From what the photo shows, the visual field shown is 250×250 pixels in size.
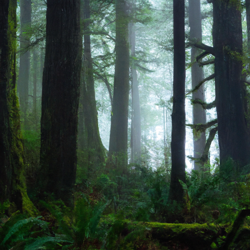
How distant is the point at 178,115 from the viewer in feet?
19.7

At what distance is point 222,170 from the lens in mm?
7281

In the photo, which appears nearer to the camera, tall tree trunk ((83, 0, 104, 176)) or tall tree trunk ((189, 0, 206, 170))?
tall tree trunk ((83, 0, 104, 176))

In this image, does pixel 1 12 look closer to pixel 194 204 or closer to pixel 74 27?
pixel 74 27

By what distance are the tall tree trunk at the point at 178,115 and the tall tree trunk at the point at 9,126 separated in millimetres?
3069

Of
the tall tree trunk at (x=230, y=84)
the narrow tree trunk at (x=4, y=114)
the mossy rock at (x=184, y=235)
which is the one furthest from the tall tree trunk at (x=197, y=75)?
the narrow tree trunk at (x=4, y=114)

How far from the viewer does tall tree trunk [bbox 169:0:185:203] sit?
585cm

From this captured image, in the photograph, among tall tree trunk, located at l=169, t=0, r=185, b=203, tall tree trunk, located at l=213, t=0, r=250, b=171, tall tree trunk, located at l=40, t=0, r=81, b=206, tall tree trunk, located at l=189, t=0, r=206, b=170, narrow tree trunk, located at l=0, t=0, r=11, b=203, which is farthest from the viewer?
tall tree trunk, located at l=189, t=0, r=206, b=170

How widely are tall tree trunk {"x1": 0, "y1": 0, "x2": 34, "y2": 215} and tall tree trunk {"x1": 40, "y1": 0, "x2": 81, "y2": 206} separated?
Result: 2.67ft

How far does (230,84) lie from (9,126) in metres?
7.10

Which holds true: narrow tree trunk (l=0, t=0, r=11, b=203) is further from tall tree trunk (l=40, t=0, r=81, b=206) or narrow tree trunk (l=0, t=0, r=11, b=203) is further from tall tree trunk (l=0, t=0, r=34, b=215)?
tall tree trunk (l=40, t=0, r=81, b=206)

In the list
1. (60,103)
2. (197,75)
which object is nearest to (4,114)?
(60,103)

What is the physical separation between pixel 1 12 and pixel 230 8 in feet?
24.8

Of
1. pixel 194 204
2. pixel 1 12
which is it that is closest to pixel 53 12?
pixel 1 12

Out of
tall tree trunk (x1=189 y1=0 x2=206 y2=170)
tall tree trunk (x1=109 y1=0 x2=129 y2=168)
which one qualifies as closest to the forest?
tall tree trunk (x1=109 y1=0 x2=129 y2=168)
